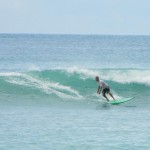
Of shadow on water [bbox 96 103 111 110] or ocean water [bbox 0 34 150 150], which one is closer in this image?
ocean water [bbox 0 34 150 150]

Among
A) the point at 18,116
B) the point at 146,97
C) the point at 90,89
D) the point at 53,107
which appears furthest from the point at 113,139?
the point at 90,89

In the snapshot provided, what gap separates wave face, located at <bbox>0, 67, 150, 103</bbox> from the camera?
30.3 m

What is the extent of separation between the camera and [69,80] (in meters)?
35.0

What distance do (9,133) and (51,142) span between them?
5.69 ft

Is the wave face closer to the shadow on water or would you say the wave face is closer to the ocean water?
the ocean water

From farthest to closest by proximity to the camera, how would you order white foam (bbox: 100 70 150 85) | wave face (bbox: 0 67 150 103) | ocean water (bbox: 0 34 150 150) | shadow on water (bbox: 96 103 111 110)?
white foam (bbox: 100 70 150 85) → wave face (bbox: 0 67 150 103) → shadow on water (bbox: 96 103 111 110) → ocean water (bbox: 0 34 150 150)

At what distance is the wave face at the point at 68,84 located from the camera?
99.3ft

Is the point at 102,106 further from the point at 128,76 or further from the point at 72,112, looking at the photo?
the point at 128,76

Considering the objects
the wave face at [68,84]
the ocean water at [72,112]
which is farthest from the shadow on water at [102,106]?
the wave face at [68,84]

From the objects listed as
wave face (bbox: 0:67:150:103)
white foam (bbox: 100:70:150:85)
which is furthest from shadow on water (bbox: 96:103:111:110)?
white foam (bbox: 100:70:150:85)

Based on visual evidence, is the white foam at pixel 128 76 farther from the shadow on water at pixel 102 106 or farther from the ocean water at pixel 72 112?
the shadow on water at pixel 102 106

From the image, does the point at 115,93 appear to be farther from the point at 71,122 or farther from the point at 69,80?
the point at 71,122

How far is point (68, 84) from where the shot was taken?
33.9 m

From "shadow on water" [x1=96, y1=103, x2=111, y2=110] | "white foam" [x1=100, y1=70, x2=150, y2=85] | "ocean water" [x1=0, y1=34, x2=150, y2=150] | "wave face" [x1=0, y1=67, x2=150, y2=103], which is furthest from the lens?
"white foam" [x1=100, y1=70, x2=150, y2=85]
